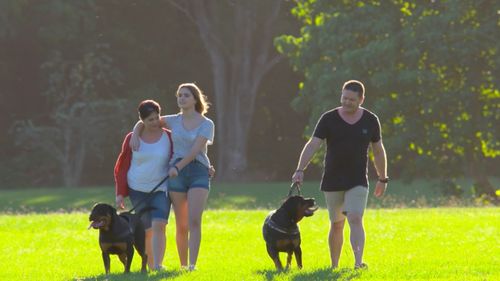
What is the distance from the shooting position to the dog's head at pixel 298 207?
→ 472 inches

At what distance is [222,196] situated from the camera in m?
41.1

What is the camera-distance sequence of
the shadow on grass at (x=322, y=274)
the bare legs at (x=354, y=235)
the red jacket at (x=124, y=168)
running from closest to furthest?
the shadow on grass at (x=322, y=274), the bare legs at (x=354, y=235), the red jacket at (x=124, y=168)

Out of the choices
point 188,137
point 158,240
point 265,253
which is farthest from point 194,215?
point 265,253

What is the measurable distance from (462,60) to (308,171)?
2229cm

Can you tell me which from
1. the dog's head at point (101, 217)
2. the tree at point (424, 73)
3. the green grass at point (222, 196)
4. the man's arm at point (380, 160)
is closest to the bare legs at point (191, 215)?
the dog's head at point (101, 217)

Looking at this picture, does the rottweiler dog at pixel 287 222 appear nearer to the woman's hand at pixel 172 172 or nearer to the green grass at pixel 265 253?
the green grass at pixel 265 253

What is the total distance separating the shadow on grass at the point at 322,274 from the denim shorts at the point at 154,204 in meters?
1.15

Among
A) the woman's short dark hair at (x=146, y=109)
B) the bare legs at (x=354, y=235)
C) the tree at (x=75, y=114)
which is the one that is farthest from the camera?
the tree at (x=75, y=114)

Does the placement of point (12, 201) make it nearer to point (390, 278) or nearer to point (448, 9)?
point (448, 9)

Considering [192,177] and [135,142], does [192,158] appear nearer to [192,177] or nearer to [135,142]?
[192,177]

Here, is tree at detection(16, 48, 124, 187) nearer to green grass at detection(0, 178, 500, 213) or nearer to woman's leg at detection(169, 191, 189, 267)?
green grass at detection(0, 178, 500, 213)

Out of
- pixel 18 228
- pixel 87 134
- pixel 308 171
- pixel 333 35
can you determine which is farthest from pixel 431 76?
pixel 308 171

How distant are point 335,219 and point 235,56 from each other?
3611 centimetres

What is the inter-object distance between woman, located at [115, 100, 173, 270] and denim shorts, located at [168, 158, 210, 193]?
0.14 m
